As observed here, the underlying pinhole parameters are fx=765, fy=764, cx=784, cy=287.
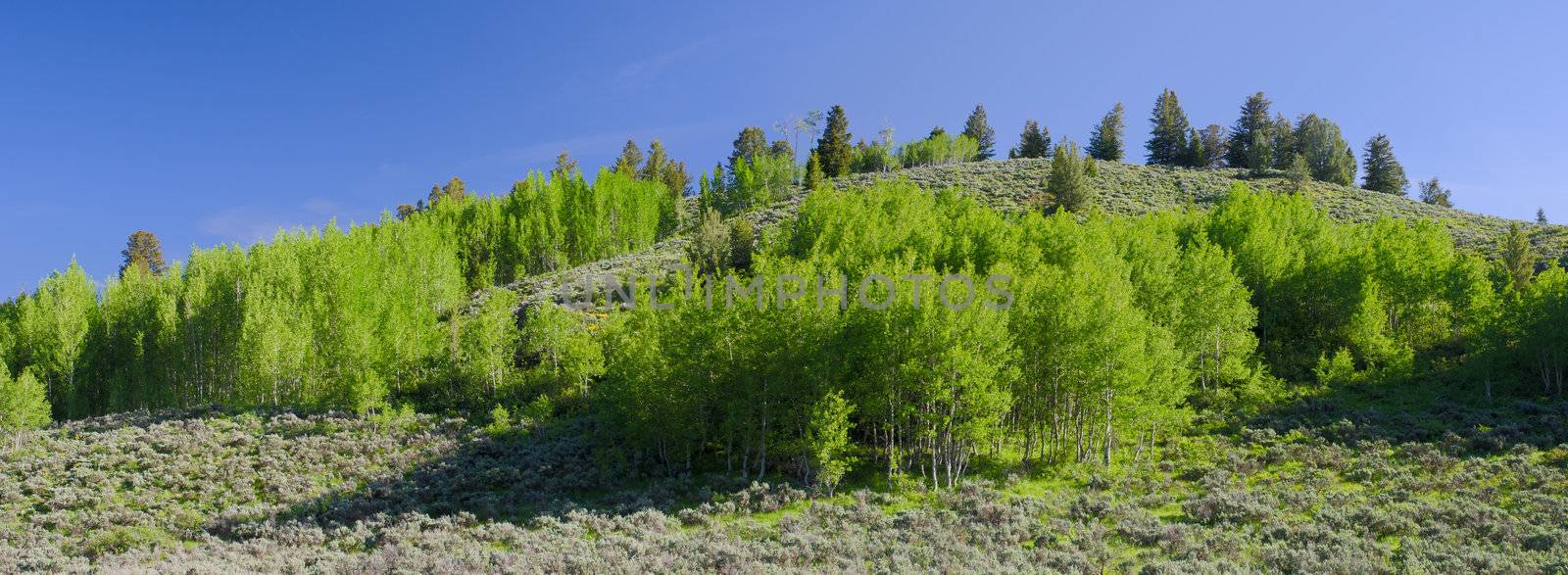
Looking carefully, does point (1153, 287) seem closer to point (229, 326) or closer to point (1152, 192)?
point (229, 326)

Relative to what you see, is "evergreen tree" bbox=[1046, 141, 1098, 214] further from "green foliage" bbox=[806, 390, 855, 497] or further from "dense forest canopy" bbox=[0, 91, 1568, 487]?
"green foliage" bbox=[806, 390, 855, 497]

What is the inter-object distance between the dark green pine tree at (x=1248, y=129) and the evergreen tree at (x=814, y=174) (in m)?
60.2

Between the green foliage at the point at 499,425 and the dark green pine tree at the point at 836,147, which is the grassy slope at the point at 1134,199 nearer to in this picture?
the dark green pine tree at the point at 836,147

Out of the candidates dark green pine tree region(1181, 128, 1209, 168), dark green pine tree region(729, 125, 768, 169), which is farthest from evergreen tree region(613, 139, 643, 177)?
dark green pine tree region(1181, 128, 1209, 168)

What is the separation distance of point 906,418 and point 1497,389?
109 feet

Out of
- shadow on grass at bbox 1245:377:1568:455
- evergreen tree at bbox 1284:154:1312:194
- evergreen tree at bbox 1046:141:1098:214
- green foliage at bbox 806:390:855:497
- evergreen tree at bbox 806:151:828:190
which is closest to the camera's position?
green foliage at bbox 806:390:855:497

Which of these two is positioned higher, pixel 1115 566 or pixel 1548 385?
pixel 1548 385

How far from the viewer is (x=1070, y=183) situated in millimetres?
79875

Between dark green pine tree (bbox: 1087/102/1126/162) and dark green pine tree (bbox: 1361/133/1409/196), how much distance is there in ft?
100.0

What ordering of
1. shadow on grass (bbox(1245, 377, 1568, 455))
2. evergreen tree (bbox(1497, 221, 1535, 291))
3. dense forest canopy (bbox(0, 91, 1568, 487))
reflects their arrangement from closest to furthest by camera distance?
dense forest canopy (bbox(0, 91, 1568, 487)) → shadow on grass (bbox(1245, 377, 1568, 455)) → evergreen tree (bbox(1497, 221, 1535, 291))

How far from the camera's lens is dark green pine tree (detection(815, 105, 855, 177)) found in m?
103

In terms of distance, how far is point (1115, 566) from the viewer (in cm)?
1875

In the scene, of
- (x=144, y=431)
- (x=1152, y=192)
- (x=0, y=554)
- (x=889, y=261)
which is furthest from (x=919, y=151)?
(x=0, y=554)

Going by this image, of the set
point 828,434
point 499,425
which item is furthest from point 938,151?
point 828,434
